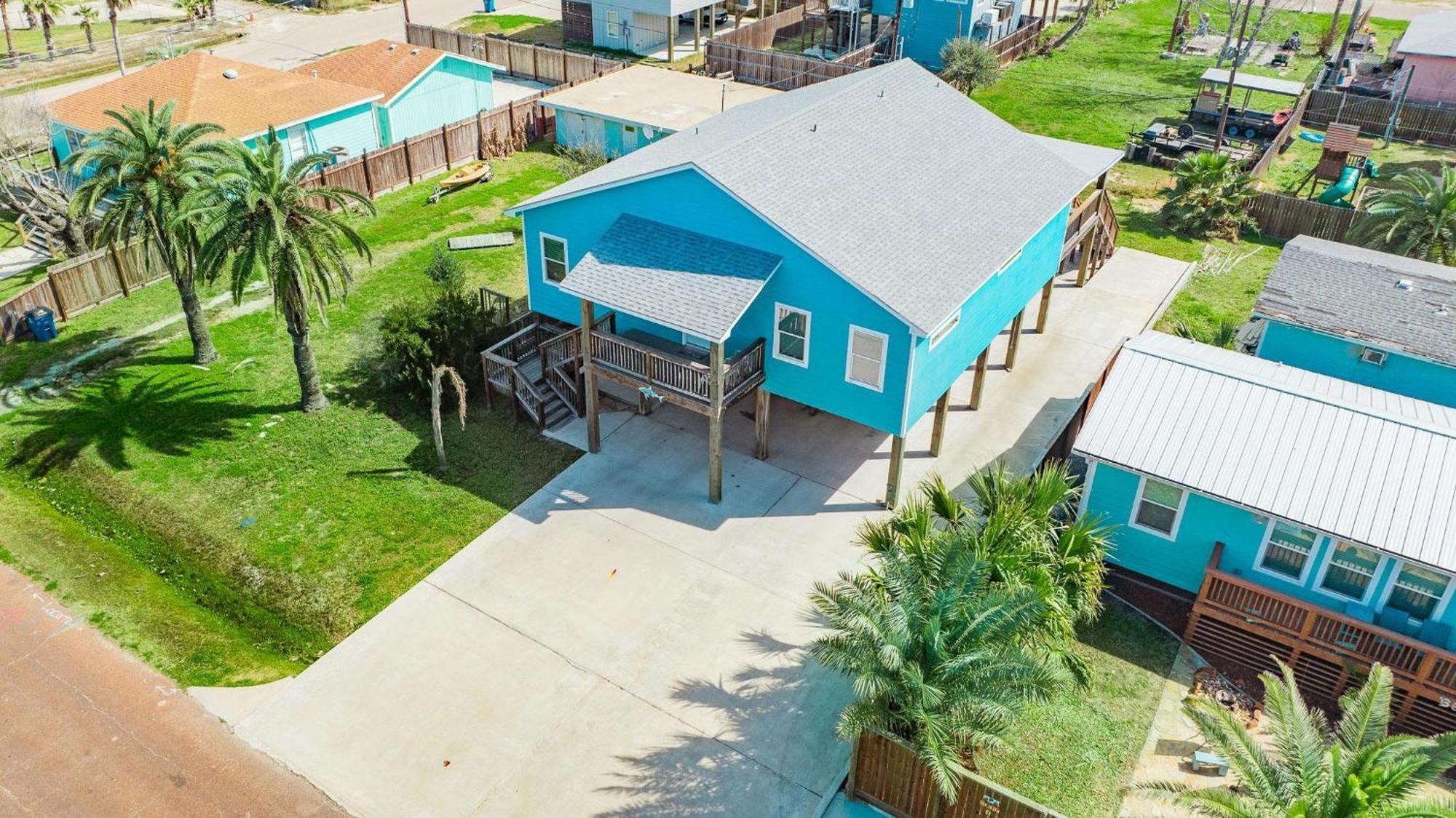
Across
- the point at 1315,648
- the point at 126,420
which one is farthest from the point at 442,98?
the point at 1315,648

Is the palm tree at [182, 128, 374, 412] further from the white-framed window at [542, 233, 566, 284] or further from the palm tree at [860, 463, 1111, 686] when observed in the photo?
the palm tree at [860, 463, 1111, 686]

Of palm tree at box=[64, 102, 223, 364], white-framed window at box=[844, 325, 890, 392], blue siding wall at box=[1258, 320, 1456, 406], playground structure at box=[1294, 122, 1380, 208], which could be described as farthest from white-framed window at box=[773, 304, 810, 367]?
playground structure at box=[1294, 122, 1380, 208]

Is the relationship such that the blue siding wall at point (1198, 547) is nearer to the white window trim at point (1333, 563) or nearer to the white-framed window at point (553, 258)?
the white window trim at point (1333, 563)

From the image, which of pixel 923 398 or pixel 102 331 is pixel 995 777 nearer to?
pixel 923 398

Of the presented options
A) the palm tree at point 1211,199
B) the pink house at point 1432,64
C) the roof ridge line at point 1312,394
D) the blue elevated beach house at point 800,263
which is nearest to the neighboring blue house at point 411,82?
the blue elevated beach house at point 800,263

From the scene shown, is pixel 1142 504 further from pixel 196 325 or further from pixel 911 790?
pixel 196 325

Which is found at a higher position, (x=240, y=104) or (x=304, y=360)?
(x=240, y=104)

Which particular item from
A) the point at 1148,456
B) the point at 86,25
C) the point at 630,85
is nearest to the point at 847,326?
the point at 1148,456

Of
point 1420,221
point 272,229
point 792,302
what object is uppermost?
point 272,229
